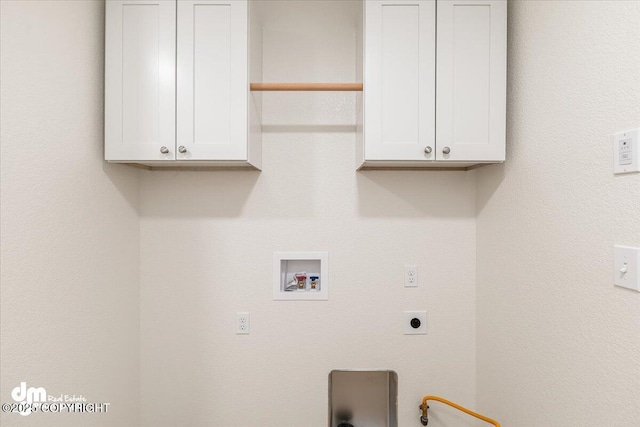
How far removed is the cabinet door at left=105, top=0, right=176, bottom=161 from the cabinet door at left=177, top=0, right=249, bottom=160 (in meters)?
0.05

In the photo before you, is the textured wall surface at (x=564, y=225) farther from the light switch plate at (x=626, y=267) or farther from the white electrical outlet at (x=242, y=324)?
the white electrical outlet at (x=242, y=324)

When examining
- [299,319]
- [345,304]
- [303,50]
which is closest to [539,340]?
[345,304]

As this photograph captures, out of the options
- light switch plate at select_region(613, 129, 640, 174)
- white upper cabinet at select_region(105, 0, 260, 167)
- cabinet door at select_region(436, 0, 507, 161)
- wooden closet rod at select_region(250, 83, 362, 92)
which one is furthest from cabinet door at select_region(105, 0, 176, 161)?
light switch plate at select_region(613, 129, 640, 174)

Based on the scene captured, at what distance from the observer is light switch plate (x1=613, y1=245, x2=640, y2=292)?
0.83 m

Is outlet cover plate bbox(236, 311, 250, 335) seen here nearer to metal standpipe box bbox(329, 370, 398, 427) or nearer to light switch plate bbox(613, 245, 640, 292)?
metal standpipe box bbox(329, 370, 398, 427)

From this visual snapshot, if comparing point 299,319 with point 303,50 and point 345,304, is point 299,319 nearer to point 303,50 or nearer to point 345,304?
point 345,304

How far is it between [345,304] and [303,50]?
1.32m

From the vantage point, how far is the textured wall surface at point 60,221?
987 mm

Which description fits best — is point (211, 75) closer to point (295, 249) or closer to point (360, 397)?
point (295, 249)

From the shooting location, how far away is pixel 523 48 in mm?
1331

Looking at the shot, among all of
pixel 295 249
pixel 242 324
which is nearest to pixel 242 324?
pixel 242 324

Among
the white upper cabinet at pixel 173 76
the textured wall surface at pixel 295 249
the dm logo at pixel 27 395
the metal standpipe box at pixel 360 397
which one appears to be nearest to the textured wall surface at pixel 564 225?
the textured wall surface at pixel 295 249

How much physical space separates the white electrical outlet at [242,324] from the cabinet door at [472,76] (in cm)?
123

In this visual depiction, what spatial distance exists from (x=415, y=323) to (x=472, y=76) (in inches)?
46.4
